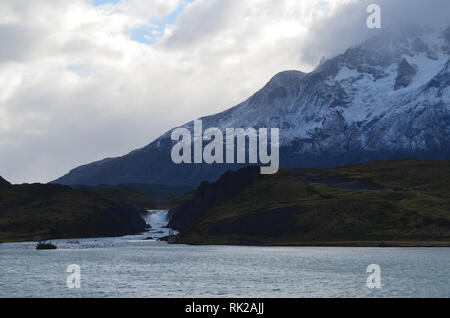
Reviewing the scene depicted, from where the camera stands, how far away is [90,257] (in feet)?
636

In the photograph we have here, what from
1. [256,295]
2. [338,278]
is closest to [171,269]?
[338,278]

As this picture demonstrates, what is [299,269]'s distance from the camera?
151 metres
